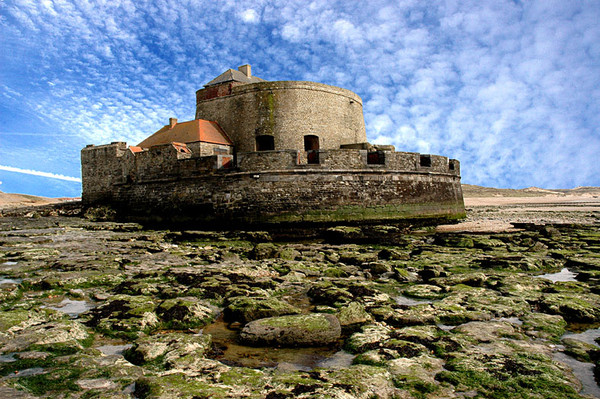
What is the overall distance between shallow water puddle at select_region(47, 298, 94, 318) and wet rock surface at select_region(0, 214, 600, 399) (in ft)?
0.07

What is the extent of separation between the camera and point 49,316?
3.79m

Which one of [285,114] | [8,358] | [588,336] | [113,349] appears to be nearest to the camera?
[8,358]

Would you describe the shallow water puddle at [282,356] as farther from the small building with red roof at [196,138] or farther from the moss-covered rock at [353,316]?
the small building with red roof at [196,138]

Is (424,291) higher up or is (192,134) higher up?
(192,134)

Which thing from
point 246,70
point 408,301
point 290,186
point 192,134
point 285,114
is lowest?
point 408,301

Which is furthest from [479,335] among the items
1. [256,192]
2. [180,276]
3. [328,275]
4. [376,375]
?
[256,192]

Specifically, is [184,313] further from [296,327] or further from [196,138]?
[196,138]

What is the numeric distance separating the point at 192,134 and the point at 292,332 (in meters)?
14.4

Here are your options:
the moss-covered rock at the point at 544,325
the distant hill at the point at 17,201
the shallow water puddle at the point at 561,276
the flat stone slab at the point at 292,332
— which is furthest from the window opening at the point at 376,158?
the distant hill at the point at 17,201

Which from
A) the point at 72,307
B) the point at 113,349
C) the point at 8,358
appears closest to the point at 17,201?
the point at 72,307

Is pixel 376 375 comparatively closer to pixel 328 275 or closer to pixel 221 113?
pixel 328 275

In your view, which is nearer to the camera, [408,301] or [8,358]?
[8,358]

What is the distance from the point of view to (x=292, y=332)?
326 cm

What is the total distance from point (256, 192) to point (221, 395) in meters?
9.82
